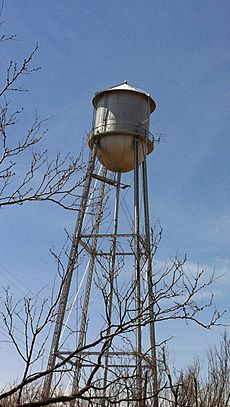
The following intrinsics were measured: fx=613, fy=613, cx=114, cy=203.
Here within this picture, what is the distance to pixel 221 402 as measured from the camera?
1442 centimetres

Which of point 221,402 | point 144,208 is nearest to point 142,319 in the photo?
point 221,402

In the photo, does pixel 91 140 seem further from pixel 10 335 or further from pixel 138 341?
pixel 10 335

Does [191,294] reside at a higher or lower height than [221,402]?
lower

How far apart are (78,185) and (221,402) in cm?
962

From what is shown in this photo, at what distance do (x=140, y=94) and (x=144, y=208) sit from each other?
3.70 m

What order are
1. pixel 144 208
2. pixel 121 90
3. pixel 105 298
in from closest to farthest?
pixel 105 298, pixel 144 208, pixel 121 90

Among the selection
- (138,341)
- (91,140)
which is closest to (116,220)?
(91,140)

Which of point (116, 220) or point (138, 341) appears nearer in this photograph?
point (138, 341)

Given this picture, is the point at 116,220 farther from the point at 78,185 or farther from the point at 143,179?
the point at 78,185

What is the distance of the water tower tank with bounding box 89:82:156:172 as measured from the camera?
58.6 feet

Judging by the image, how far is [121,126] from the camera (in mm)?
17875

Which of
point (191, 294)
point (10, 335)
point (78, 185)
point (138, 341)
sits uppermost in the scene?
point (138, 341)

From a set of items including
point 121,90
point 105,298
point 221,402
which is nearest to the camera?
point 105,298

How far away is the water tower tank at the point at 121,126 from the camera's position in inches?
704
